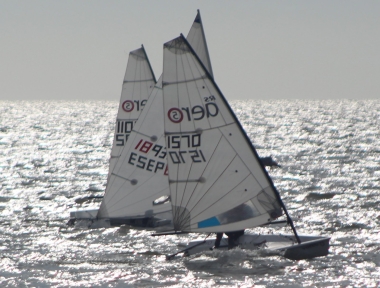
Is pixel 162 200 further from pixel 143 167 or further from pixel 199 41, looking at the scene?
pixel 199 41

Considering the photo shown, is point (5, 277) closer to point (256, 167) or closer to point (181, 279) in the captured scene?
point (181, 279)

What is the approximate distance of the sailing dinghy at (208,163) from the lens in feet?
59.8

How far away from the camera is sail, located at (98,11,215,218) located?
22781 mm

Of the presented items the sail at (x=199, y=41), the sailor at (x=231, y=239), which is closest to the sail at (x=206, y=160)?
the sailor at (x=231, y=239)

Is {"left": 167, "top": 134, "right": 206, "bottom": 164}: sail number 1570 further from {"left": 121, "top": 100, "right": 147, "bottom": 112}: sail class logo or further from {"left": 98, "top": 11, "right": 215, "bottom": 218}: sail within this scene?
{"left": 121, "top": 100, "right": 147, "bottom": 112}: sail class logo

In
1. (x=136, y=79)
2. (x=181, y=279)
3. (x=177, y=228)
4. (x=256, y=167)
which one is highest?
(x=136, y=79)

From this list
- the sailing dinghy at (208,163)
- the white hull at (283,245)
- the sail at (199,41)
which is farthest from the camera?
the sail at (199,41)

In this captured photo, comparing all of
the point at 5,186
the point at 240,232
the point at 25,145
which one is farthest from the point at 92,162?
the point at 240,232

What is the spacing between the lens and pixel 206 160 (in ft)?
61.5

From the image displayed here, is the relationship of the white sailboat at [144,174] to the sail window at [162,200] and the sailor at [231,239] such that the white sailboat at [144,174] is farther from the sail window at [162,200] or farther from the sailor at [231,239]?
the sailor at [231,239]

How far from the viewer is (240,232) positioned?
20109 millimetres

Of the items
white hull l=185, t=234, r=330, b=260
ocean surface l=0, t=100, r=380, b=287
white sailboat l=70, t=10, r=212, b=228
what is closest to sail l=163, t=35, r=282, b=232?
white hull l=185, t=234, r=330, b=260

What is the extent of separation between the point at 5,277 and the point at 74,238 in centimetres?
549

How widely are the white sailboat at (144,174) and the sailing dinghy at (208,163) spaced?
4.09m
